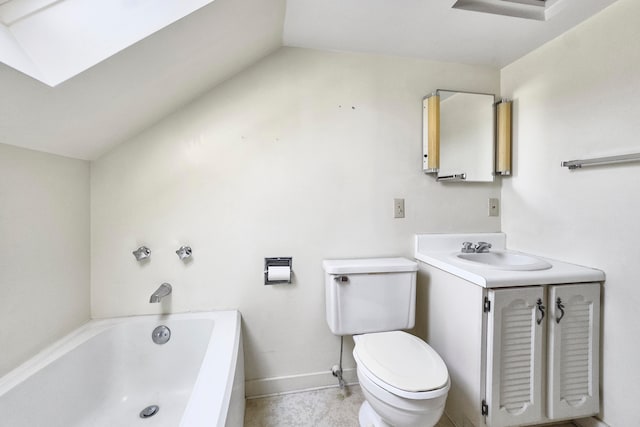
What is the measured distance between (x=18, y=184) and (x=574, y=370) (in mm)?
2578

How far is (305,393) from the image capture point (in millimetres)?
1567

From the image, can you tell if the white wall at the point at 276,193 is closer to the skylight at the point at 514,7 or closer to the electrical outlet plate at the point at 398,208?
the electrical outlet plate at the point at 398,208

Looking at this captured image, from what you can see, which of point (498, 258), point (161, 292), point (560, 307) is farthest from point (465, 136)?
point (161, 292)

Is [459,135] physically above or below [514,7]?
below

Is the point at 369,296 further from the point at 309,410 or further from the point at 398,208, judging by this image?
the point at 309,410

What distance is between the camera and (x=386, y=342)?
1.28m

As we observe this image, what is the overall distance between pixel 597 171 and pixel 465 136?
2.18ft

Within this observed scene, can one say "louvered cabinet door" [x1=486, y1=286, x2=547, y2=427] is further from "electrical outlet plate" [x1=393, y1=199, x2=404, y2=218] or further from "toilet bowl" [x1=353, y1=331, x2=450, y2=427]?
"electrical outlet plate" [x1=393, y1=199, x2=404, y2=218]

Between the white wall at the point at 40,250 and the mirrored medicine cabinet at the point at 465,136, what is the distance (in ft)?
6.48

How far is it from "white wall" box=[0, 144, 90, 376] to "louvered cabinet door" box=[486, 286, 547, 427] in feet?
6.40

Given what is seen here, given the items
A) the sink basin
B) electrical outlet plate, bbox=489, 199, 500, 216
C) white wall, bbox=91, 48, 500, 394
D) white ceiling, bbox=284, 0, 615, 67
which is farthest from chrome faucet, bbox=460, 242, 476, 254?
white ceiling, bbox=284, 0, 615, 67

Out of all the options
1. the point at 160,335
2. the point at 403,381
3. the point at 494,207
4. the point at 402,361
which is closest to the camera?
the point at 403,381

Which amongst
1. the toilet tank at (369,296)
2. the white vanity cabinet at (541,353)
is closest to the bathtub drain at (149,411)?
the toilet tank at (369,296)

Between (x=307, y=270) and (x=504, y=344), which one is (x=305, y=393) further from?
(x=504, y=344)
